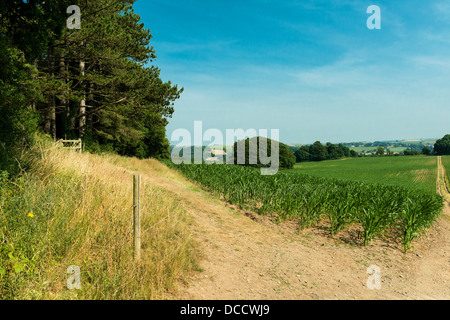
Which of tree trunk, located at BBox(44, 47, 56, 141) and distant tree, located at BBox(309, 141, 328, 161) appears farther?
distant tree, located at BBox(309, 141, 328, 161)

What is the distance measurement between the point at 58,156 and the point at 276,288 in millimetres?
7131

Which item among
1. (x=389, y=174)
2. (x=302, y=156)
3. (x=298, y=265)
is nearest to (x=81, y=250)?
(x=298, y=265)

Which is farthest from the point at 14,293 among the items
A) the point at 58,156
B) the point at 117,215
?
the point at 58,156

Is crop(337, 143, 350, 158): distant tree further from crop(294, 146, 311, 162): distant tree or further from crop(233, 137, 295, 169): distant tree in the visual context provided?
crop(233, 137, 295, 169): distant tree

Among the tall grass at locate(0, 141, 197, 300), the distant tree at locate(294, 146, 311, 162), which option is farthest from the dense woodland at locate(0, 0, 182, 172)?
the distant tree at locate(294, 146, 311, 162)

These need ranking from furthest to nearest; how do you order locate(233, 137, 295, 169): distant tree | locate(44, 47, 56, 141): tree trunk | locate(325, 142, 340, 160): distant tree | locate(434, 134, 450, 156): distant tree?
1. locate(325, 142, 340, 160): distant tree
2. locate(434, 134, 450, 156): distant tree
3. locate(233, 137, 295, 169): distant tree
4. locate(44, 47, 56, 141): tree trunk

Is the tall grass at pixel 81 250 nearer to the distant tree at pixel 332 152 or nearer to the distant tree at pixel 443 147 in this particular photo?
the distant tree at pixel 332 152

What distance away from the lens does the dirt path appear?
4398mm

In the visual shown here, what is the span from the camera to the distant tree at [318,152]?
3905 inches

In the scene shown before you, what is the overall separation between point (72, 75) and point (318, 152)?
316ft

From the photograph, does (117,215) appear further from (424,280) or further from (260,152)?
(260,152)

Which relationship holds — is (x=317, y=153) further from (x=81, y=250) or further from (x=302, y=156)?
(x=81, y=250)

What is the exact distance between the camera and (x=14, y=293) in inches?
119

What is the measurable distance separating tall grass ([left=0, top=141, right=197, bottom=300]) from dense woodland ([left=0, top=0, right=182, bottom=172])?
6.94 ft
